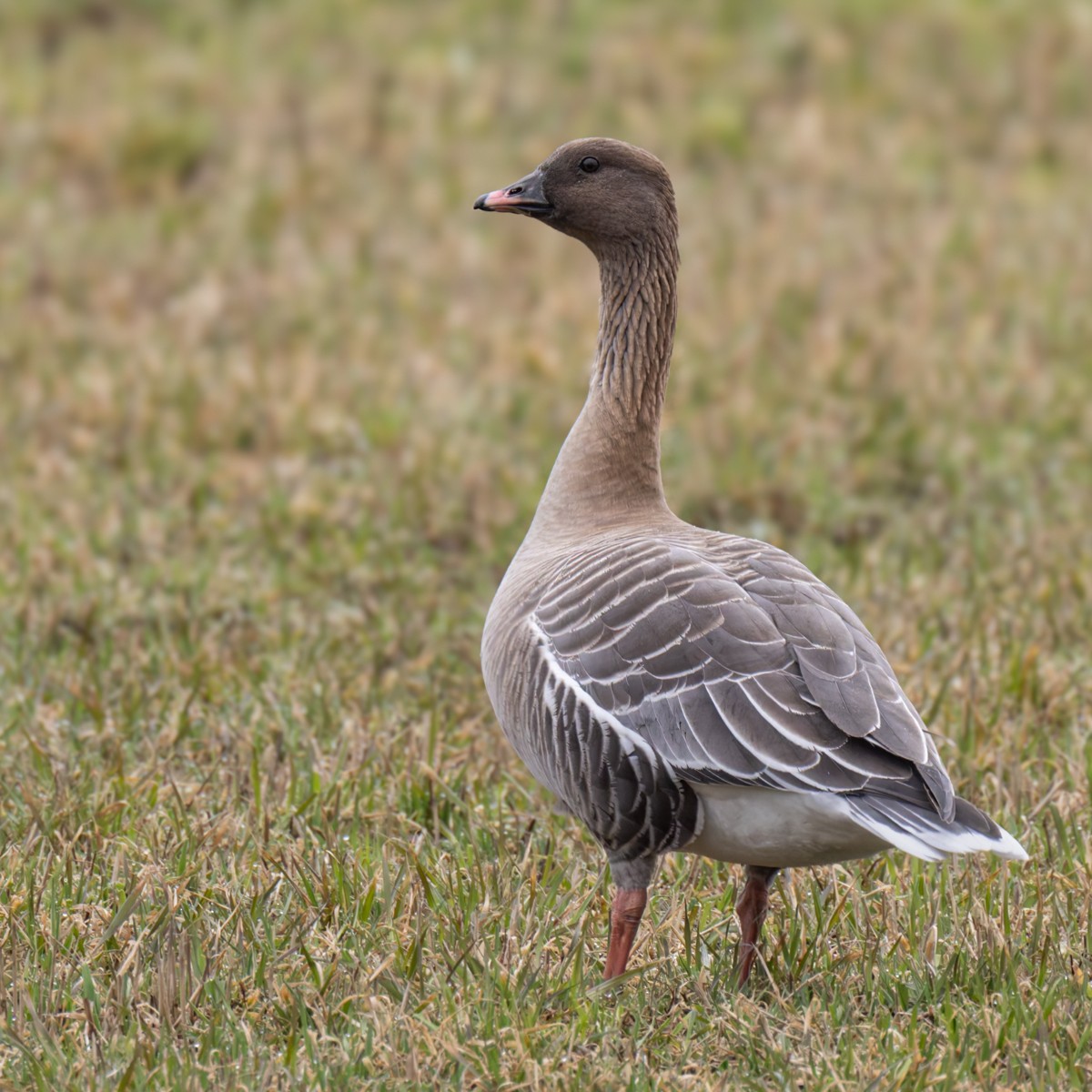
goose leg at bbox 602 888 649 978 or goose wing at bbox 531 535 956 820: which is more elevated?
goose wing at bbox 531 535 956 820

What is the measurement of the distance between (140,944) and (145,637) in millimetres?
2473

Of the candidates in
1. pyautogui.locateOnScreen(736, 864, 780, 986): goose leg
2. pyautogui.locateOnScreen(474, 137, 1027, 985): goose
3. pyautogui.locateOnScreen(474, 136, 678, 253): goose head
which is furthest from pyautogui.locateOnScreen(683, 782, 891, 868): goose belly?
pyautogui.locateOnScreen(474, 136, 678, 253): goose head

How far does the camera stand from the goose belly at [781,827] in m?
3.31

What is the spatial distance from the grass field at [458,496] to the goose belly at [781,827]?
1.04 feet

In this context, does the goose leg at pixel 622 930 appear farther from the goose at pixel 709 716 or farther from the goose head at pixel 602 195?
the goose head at pixel 602 195

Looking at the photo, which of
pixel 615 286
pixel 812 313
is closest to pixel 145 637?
pixel 615 286

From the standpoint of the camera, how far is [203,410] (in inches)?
328

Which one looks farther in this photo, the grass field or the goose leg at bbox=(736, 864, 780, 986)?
the goose leg at bbox=(736, 864, 780, 986)

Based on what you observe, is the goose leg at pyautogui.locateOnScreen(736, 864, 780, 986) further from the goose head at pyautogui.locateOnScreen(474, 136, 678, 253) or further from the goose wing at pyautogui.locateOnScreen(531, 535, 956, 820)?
the goose head at pyautogui.locateOnScreen(474, 136, 678, 253)

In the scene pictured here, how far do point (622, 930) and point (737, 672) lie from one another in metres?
0.62

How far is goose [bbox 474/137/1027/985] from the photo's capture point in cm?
329

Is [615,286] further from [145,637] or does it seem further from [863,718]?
[145,637]

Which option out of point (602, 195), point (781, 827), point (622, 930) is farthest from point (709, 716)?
point (602, 195)

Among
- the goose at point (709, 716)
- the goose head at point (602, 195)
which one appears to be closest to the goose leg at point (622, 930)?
the goose at point (709, 716)
